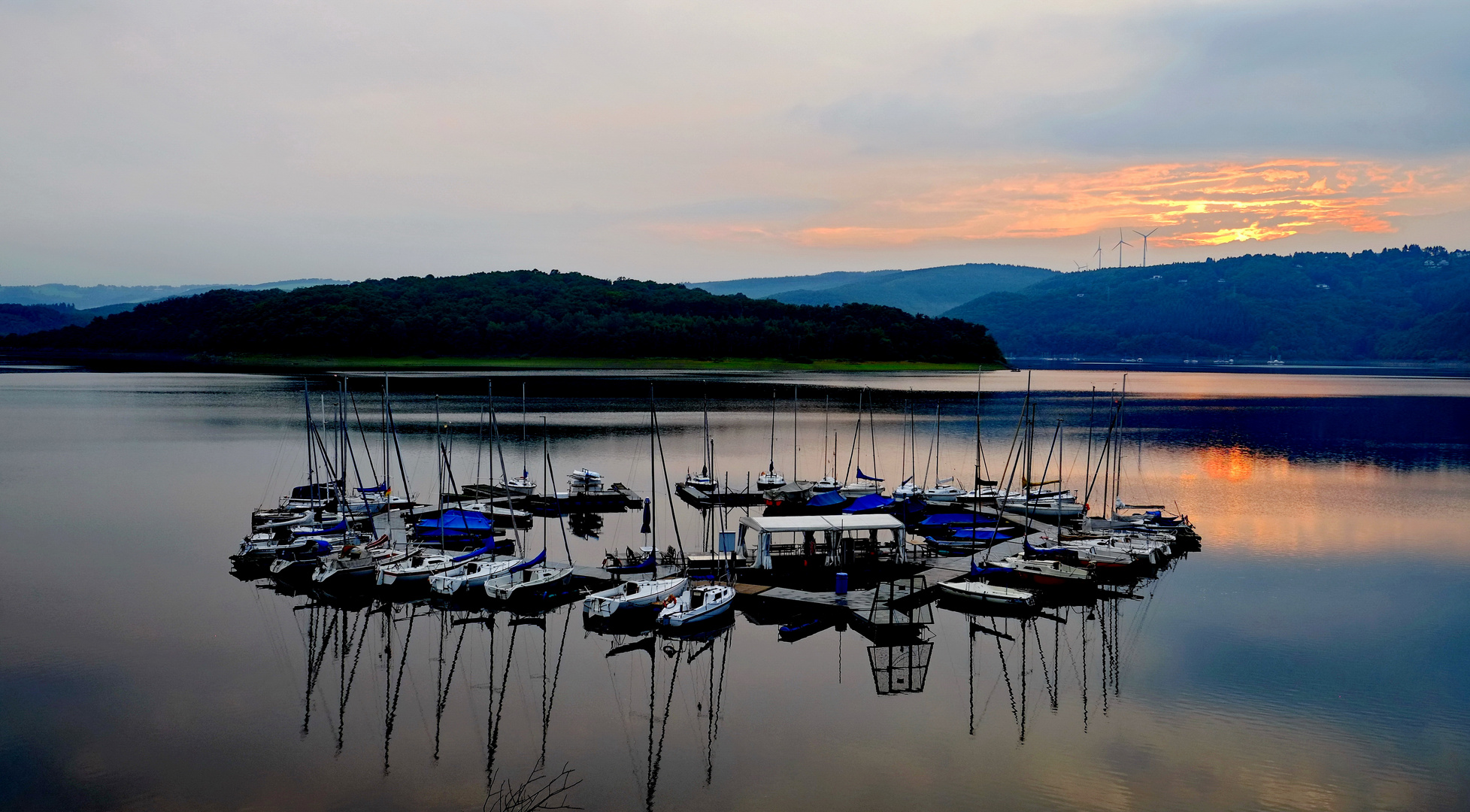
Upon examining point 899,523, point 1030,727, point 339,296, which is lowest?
point 1030,727

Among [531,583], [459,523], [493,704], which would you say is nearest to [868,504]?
[459,523]

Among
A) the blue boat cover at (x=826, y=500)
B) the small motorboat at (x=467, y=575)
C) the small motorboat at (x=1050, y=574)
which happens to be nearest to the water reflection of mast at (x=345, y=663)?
the small motorboat at (x=467, y=575)

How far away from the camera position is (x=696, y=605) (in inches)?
1109

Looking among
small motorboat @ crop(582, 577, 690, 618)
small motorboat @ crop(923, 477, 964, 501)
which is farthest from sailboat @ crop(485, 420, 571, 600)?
small motorboat @ crop(923, 477, 964, 501)

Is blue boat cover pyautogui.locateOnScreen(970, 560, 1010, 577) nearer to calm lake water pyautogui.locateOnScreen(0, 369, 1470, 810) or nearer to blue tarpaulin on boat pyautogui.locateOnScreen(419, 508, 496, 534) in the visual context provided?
calm lake water pyautogui.locateOnScreen(0, 369, 1470, 810)

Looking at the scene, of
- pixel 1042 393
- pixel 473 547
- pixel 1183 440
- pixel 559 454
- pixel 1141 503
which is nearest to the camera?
pixel 473 547

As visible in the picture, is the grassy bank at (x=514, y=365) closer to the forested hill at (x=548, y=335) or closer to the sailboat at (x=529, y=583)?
the forested hill at (x=548, y=335)

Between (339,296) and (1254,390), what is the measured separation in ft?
571

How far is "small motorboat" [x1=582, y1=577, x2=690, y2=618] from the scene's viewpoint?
28.2m

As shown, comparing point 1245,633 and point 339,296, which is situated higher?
point 339,296

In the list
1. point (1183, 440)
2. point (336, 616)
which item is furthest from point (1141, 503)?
point (336, 616)

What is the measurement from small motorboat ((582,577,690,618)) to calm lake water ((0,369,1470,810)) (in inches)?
28.8

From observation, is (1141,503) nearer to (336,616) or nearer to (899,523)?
(899,523)

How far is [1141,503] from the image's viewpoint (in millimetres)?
50156
